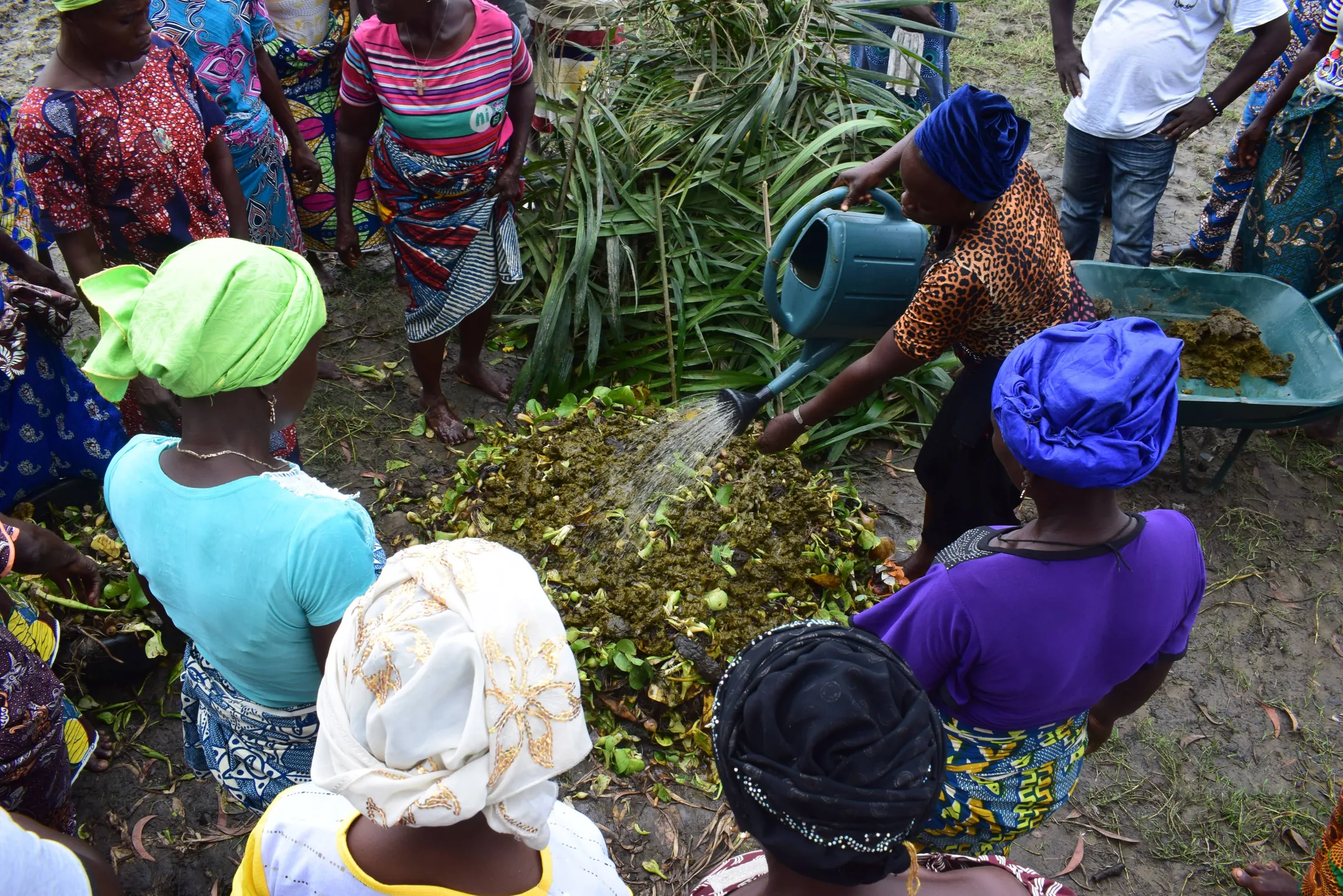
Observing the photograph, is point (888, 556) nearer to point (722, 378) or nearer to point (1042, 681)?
point (722, 378)

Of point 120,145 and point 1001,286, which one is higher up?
point 120,145

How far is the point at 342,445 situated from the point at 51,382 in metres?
1.06

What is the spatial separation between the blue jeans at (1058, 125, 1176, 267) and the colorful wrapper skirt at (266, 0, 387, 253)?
3.33 meters

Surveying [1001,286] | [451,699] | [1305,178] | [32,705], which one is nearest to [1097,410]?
[1001,286]

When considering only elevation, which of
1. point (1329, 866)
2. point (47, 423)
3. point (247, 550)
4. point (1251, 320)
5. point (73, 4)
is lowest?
point (1329, 866)

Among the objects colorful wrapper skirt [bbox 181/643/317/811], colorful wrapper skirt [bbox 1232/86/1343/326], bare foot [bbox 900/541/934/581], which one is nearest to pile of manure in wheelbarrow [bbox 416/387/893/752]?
bare foot [bbox 900/541/934/581]

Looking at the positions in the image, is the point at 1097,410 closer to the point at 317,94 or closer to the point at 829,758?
the point at 829,758

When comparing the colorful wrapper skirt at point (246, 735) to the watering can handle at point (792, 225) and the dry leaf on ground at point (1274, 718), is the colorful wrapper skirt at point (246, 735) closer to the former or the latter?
the watering can handle at point (792, 225)

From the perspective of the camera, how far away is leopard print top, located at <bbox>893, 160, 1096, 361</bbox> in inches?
92.2

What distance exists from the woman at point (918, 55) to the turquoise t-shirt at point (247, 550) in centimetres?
407

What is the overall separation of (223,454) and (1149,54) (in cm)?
410

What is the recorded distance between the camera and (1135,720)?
3.05 metres

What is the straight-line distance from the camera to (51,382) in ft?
9.94

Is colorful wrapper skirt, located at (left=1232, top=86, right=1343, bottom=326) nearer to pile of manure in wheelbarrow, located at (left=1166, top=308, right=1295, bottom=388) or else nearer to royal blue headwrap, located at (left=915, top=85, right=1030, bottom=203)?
pile of manure in wheelbarrow, located at (left=1166, top=308, right=1295, bottom=388)
